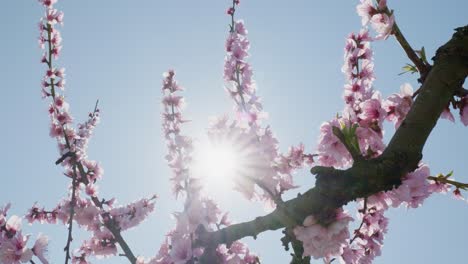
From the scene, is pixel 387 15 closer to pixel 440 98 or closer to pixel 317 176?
pixel 440 98

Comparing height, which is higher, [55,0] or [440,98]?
[55,0]

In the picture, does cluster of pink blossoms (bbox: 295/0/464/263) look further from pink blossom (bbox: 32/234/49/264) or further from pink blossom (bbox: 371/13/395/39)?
pink blossom (bbox: 32/234/49/264)

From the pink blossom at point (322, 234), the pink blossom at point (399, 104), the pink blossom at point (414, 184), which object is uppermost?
the pink blossom at point (399, 104)

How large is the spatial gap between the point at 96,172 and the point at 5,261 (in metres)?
3.36

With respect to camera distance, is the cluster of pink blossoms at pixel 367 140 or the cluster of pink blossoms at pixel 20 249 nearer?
the cluster of pink blossoms at pixel 367 140

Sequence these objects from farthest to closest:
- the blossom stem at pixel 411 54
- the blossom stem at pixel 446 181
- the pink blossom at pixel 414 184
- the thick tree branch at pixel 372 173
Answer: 1. the blossom stem at pixel 411 54
2. the blossom stem at pixel 446 181
3. the pink blossom at pixel 414 184
4. the thick tree branch at pixel 372 173

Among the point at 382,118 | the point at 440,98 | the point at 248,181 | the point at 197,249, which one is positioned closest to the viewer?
the point at 440,98

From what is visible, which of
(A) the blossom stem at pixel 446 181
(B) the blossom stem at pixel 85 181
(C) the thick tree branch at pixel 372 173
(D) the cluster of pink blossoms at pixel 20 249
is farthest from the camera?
(B) the blossom stem at pixel 85 181

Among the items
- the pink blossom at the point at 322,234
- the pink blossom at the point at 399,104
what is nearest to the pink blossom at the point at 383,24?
the pink blossom at the point at 399,104

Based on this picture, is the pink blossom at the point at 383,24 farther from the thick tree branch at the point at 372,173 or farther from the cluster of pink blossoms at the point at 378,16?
the thick tree branch at the point at 372,173

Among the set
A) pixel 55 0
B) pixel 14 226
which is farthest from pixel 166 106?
pixel 14 226

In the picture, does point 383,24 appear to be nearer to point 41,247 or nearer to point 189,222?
point 189,222

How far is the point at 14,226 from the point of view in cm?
374

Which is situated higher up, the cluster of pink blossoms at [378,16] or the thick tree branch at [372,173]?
the cluster of pink blossoms at [378,16]
